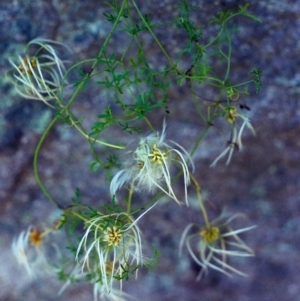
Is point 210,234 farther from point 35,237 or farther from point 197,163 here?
point 35,237

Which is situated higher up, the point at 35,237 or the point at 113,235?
the point at 113,235

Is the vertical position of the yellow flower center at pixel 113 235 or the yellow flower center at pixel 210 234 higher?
the yellow flower center at pixel 113 235

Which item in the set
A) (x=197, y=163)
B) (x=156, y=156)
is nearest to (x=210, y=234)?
(x=197, y=163)

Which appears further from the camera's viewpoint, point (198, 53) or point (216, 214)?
point (216, 214)

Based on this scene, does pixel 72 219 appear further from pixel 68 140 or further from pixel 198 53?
pixel 198 53

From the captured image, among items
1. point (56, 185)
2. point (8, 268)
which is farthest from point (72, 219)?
point (8, 268)

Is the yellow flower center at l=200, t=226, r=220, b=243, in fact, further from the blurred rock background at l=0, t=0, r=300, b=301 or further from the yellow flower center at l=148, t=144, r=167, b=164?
A: the yellow flower center at l=148, t=144, r=167, b=164

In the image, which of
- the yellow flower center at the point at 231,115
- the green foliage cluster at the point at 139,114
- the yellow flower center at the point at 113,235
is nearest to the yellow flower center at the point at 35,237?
the green foliage cluster at the point at 139,114

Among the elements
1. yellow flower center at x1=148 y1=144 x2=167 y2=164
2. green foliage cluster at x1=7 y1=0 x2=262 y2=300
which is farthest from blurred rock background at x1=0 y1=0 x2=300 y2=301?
yellow flower center at x1=148 y1=144 x2=167 y2=164

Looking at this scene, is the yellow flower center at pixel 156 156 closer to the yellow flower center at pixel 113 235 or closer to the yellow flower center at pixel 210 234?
the yellow flower center at pixel 113 235
